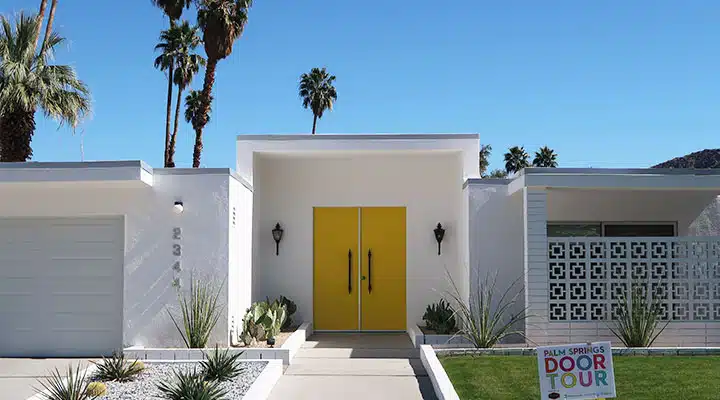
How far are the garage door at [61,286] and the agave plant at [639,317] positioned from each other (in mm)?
7379

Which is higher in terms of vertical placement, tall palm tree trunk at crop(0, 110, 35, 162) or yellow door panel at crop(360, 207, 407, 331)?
tall palm tree trunk at crop(0, 110, 35, 162)

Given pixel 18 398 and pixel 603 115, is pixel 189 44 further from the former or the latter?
pixel 18 398

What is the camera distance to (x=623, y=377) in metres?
8.38

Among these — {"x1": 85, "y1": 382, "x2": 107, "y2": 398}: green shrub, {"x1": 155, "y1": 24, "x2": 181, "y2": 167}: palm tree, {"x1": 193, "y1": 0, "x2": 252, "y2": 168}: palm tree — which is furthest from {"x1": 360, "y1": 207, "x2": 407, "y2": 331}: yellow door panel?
{"x1": 155, "y1": 24, "x2": 181, "y2": 167}: palm tree

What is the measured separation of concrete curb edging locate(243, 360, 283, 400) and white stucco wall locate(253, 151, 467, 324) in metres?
4.43

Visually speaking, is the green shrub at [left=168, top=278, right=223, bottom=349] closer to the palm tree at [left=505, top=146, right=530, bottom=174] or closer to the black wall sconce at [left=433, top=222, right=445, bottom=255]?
the black wall sconce at [left=433, top=222, right=445, bottom=255]

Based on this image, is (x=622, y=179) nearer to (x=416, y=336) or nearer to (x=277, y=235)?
(x=416, y=336)

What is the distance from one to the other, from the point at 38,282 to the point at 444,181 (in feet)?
23.8

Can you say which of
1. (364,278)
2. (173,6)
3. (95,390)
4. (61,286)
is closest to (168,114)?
(173,6)

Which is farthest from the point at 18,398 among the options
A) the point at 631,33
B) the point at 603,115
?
the point at 603,115

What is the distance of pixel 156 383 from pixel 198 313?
2.28m

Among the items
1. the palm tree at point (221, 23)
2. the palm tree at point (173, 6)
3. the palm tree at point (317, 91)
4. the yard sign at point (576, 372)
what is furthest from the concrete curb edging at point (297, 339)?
the palm tree at point (317, 91)

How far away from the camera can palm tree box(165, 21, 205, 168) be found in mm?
30625

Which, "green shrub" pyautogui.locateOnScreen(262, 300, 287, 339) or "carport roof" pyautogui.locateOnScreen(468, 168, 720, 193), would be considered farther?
"green shrub" pyautogui.locateOnScreen(262, 300, 287, 339)
